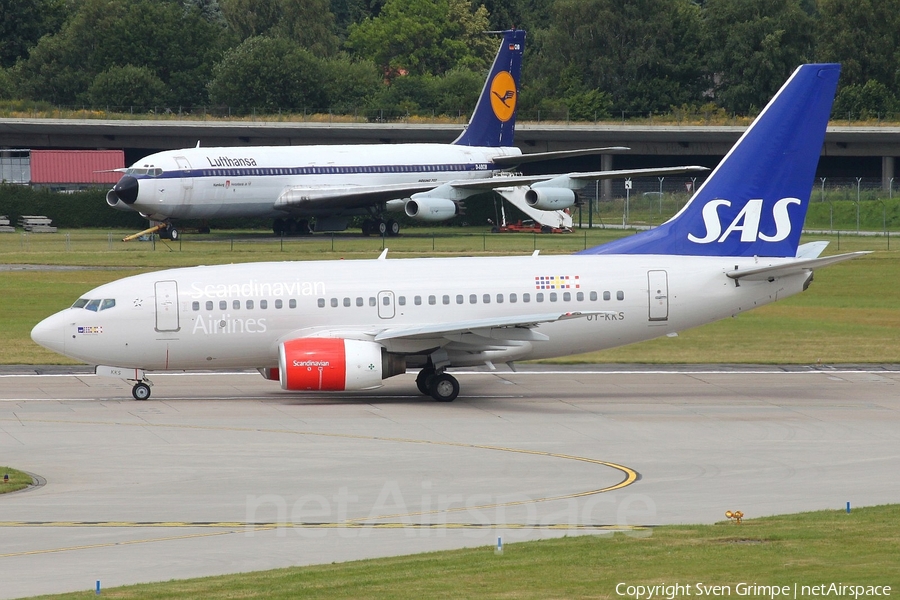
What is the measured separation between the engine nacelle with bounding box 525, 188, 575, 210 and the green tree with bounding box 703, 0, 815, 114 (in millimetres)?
57272

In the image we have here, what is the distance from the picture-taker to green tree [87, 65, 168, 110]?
130125 mm

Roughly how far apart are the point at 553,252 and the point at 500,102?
19.5 meters

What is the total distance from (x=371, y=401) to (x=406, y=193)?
48.1 m

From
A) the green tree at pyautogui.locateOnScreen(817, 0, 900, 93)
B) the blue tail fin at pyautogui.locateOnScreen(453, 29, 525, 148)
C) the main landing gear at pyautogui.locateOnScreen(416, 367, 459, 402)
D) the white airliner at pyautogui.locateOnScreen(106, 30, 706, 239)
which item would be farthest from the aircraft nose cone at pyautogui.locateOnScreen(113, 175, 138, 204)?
the green tree at pyautogui.locateOnScreen(817, 0, 900, 93)

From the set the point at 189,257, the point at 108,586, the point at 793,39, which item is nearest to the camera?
the point at 108,586

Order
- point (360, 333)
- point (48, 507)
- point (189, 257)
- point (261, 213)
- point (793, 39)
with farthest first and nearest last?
point (793, 39)
point (261, 213)
point (189, 257)
point (360, 333)
point (48, 507)

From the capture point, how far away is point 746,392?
35219mm

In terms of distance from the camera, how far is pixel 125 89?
130 metres

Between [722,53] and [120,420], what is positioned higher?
[722,53]

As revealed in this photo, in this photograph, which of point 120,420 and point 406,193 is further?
point 406,193

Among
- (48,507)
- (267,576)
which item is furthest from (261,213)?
(267,576)

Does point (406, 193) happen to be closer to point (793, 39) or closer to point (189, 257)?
point (189, 257)
